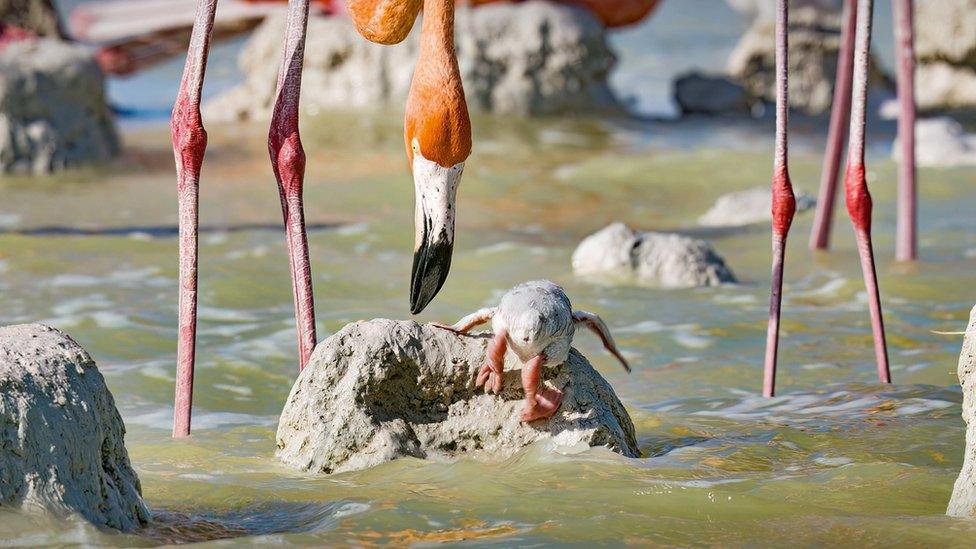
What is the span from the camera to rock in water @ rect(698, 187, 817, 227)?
8352 millimetres

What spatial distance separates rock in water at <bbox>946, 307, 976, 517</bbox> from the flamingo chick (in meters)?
0.86

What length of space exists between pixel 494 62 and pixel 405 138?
8.47 meters

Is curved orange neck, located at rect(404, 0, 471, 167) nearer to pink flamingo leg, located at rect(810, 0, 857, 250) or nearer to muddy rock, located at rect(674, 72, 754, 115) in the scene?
pink flamingo leg, located at rect(810, 0, 857, 250)

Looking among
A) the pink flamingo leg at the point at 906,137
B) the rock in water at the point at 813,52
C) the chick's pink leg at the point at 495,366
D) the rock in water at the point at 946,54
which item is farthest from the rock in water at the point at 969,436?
the rock in water at the point at 946,54

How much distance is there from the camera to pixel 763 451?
11.8 feet

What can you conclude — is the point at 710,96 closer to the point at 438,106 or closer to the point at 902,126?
the point at 902,126

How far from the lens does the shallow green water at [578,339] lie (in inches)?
114

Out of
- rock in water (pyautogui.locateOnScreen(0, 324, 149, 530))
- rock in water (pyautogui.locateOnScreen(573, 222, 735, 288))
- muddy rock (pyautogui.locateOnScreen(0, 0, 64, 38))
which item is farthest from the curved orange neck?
muddy rock (pyautogui.locateOnScreen(0, 0, 64, 38))

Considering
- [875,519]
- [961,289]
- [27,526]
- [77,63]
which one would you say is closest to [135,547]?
[27,526]

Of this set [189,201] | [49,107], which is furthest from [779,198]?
[49,107]

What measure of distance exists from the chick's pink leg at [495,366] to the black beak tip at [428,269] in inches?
7.3

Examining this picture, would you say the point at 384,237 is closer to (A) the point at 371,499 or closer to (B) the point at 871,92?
(A) the point at 371,499

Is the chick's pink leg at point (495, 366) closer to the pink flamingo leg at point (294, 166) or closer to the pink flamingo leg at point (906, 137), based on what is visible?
the pink flamingo leg at point (294, 166)

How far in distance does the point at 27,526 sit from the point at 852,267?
196 inches
